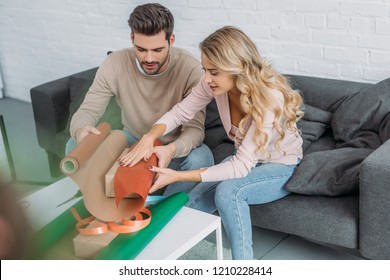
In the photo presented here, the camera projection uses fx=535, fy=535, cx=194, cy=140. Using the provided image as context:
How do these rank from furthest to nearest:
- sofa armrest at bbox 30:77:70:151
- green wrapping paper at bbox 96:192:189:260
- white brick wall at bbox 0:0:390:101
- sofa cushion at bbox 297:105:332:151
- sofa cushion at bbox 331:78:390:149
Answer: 1. sofa armrest at bbox 30:77:70:151
2. white brick wall at bbox 0:0:390:101
3. sofa cushion at bbox 297:105:332:151
4. sofa cushion at bbox 331:78:390:149
5. green wrapping paper at bbox 96:192:189:260

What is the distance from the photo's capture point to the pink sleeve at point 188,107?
6.12 feet

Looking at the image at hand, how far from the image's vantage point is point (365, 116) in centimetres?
206

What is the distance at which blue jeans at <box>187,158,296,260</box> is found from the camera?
1.69 meters

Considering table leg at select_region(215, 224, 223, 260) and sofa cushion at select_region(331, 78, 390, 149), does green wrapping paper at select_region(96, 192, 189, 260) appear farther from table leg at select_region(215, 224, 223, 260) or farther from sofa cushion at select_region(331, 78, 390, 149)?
sofa cushion at select_region(331, 78, 390, 149)

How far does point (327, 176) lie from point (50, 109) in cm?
149

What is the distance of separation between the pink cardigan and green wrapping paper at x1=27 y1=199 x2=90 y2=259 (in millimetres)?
388

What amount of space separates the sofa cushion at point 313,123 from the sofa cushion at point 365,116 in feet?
0.23

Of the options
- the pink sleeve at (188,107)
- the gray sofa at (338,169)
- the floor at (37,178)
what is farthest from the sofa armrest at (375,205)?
the pink sleeve at (188,107)

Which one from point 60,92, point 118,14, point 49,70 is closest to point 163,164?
point 60,92

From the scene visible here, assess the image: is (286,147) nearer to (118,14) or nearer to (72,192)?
(72,192)

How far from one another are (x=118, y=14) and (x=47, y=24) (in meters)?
0.70

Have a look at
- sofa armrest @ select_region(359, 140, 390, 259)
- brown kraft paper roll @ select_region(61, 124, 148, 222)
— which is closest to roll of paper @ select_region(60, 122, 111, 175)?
brown kraft paper roll @ select_region(61, 124, 148, 222)

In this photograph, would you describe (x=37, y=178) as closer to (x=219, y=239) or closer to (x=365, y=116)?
(x=219, y=239)

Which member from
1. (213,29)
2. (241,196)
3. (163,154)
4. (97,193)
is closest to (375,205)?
(241,196)
